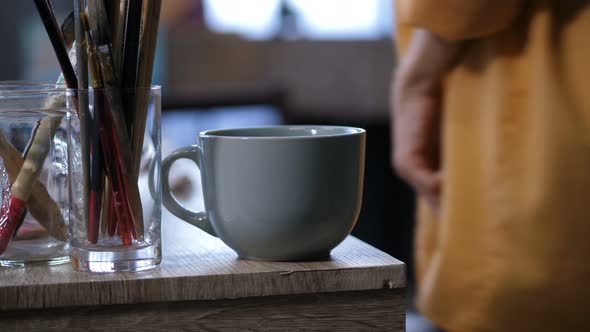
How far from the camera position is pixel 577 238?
3.01 feet

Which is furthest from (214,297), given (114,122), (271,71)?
(271,71)

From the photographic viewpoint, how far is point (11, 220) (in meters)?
0.54

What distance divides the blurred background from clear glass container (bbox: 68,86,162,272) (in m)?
2.12

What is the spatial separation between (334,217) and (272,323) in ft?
0.26

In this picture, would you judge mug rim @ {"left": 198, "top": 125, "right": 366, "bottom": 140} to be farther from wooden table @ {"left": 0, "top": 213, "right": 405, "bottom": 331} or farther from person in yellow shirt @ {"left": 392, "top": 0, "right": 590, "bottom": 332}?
person in yellow shirt @ {"left": 392, "top": 0, "right": 590, "bottom": 332}

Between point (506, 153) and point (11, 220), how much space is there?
0.62m

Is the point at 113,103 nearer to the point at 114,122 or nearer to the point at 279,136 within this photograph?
the point at 114,122

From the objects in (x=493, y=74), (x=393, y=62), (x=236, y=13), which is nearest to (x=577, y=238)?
(x=493, y=74)

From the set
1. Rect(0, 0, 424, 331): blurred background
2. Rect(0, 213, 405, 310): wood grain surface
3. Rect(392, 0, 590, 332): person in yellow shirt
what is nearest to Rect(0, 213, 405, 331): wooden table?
Rect(0, 213, 405, 310): wood grain surface

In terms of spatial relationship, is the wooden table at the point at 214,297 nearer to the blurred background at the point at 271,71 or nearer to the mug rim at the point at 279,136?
the mug rim at the point at 279,136

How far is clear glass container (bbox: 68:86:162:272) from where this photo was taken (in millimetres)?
489

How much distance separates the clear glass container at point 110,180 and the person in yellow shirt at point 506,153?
512 millimetres

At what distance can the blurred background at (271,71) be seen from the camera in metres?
2.79

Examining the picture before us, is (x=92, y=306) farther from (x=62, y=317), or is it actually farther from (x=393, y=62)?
(x=393, y=62)
